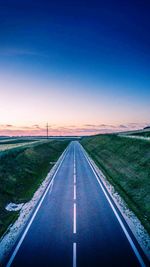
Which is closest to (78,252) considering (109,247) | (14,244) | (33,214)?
(109,247)

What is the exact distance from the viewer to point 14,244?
37.2 feet

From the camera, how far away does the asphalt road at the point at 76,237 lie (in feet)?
32.5

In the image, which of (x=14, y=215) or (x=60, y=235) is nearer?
(x=60, y=235)

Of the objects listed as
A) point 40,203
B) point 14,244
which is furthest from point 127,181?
point 14,244

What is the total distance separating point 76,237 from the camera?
12000 mm

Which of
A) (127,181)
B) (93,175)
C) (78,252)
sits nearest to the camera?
(78,252)

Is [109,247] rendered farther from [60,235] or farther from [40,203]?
[40,203]

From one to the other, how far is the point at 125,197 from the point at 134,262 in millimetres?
9898

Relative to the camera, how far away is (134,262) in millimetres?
9703

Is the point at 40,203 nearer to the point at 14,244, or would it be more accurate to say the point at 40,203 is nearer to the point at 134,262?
the point at 14,244

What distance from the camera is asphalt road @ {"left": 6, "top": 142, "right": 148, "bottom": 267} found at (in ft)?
32.5

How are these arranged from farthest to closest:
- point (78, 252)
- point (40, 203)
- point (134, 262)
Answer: point (40, 203), point (78, 252), point (134, 262)

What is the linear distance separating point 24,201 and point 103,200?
693cm

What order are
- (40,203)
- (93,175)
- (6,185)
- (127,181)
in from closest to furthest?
(40,203)
(6,185)
(127,181)
(93,175)
